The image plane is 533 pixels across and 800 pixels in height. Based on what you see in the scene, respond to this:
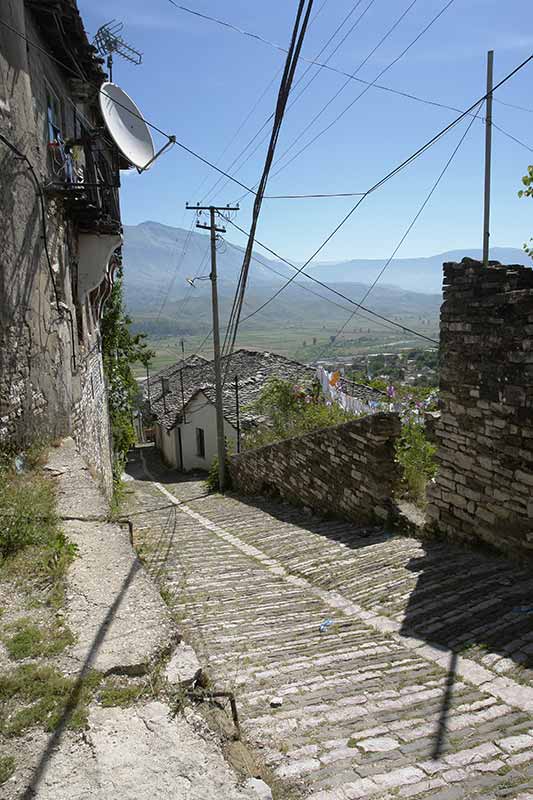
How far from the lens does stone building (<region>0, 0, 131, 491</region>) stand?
6.54m

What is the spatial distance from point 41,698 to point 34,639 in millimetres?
556

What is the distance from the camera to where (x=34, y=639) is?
3369 mm

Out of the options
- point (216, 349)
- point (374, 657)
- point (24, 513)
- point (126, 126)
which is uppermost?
point (126, 126)

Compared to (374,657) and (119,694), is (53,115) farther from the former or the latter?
(374,657)

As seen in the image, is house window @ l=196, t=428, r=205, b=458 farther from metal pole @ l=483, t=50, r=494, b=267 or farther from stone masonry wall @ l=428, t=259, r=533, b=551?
metal pole @ l=483, t=50, r=494, b=267

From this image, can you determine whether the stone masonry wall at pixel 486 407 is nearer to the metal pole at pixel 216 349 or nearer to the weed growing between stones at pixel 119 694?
the weed growing between stones at pixel 119 694

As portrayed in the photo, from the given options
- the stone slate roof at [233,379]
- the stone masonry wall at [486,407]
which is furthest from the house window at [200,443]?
the stone masonry wall at [486,407]

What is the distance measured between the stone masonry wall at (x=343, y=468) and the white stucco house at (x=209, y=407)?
11126 millimetres


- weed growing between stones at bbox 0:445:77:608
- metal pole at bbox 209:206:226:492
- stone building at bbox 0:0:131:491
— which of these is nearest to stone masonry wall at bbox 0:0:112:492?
stone building at bbox 0:0:131:491

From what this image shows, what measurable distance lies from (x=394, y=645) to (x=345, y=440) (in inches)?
183

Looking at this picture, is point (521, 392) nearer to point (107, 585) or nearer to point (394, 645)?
point (394, 645)

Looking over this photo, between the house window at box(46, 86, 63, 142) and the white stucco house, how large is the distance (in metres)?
14.7

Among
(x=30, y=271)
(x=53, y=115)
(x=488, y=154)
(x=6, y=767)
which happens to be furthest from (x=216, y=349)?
(x=6, y=767)

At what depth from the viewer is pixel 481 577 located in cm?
544
